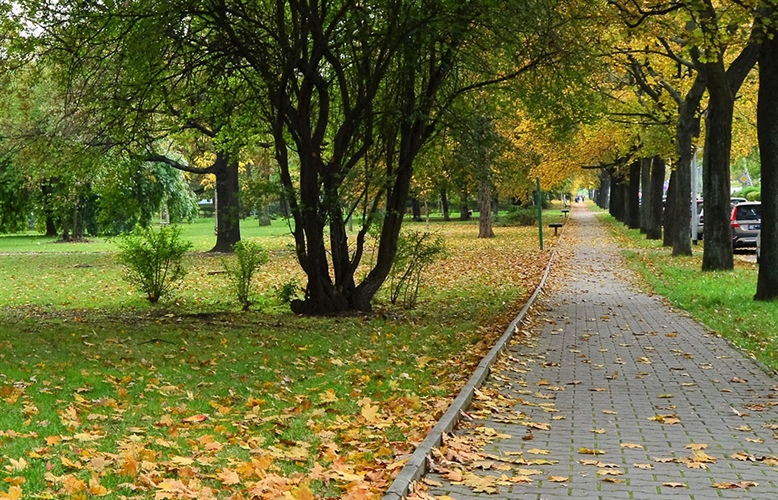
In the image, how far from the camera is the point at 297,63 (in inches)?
573

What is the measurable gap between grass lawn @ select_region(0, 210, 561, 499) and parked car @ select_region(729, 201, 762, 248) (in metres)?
16.1

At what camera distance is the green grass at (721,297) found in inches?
495

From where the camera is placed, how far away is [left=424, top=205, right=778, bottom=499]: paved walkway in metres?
5.89

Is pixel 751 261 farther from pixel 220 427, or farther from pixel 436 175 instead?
pixel 220 427

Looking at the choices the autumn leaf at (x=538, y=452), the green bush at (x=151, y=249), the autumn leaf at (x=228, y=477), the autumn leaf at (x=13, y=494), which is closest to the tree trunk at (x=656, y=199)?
the green bush at (x=151, y=249)

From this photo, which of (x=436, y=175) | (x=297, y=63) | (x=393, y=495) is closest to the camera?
(x=393, y=495)

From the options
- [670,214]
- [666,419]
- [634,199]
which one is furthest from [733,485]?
[634,199]

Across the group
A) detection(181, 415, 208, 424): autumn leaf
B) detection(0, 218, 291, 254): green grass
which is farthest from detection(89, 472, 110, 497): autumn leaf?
detection(0, 218, 291, 254): green grass

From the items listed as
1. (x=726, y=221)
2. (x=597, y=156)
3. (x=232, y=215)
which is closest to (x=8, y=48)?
(x=232, y=215)

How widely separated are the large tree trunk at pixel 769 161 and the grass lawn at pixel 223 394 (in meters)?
4.53

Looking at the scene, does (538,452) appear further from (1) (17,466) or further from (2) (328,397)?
(1) (17,466)

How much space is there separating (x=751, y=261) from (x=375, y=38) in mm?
18537

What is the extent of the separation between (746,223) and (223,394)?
2701 centimetres

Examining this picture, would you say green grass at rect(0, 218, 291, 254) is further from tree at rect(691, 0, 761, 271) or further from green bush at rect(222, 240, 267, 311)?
tree at rect(691, 0, 761, 271)
